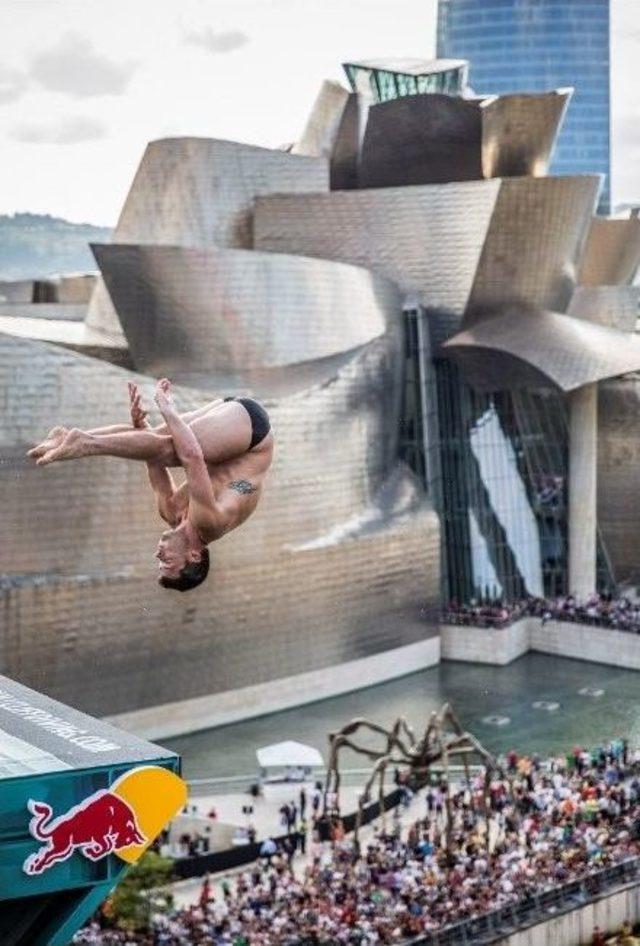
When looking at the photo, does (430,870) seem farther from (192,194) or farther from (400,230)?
(192,194)

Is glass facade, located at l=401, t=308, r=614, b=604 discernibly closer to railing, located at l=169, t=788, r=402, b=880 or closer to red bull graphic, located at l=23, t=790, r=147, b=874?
railing, located at l=169, t=788, r=402, b=880

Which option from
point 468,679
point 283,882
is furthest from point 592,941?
point 468,679

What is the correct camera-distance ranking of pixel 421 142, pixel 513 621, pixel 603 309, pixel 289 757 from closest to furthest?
pixel 289 757 < pixel 513 621 < pixel 421 142 < pixel 603 309

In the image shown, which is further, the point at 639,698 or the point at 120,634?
the point at 639,698

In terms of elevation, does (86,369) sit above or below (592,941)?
above

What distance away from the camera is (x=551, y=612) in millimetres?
50062

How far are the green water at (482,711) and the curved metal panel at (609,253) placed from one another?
55.8 ft

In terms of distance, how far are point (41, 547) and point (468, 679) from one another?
13656 millimetres

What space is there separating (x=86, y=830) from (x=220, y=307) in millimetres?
29943

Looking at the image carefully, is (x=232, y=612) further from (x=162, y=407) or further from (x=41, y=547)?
(x=162, y=407)

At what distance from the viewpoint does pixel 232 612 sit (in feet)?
138

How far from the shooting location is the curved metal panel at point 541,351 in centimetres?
4890

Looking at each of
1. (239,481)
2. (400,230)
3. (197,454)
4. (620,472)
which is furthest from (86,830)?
(620,472)

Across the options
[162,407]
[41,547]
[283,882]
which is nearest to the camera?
[162,407]
